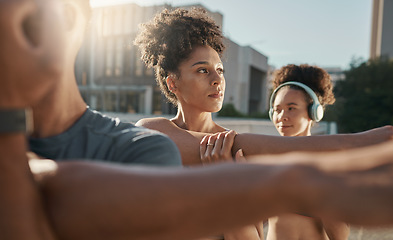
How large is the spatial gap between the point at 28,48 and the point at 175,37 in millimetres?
1793

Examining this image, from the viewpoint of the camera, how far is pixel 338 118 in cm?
2706

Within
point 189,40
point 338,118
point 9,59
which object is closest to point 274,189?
point 9,59

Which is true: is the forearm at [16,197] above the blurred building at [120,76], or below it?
below

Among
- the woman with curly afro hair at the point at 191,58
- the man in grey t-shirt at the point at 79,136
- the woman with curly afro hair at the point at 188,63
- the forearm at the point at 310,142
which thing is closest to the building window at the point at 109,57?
the woman with curly afro hair at the point at 188,63

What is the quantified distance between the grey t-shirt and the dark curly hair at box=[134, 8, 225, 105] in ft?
4.94

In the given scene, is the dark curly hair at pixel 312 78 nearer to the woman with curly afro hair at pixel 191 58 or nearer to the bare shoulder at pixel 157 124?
the woman with curly afro hair at pixel 191 58

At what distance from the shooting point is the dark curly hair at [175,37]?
228cm

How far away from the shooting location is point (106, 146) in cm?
82

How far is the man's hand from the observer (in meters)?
0.55

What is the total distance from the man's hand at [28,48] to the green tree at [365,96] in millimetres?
27122

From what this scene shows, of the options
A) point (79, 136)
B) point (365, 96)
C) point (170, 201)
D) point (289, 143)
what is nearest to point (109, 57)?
point (365, 96)

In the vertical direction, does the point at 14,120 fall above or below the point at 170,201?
above

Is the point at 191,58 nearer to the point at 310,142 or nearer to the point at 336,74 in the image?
the point at 310,142

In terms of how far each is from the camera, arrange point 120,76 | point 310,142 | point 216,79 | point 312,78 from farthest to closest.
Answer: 1. point 120,76
2. point 312,78
3. point 216,79
4. point 310,142
